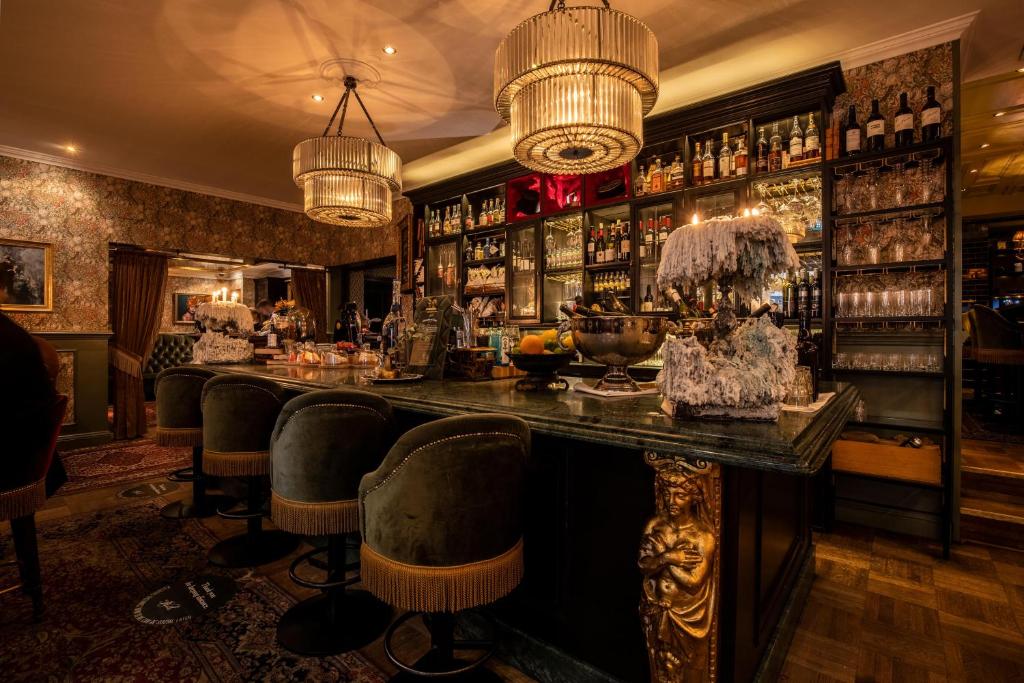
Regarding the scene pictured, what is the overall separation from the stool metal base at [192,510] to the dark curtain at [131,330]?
3312 millimetres

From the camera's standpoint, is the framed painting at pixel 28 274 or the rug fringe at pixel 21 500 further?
the framed painting at pixel 28 274

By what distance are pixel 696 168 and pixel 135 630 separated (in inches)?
173

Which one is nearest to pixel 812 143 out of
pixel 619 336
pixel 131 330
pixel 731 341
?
pixel 619 336

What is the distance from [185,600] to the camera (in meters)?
2.25

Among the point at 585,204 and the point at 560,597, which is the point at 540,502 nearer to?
the point at 560,597

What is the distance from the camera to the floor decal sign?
2.11m

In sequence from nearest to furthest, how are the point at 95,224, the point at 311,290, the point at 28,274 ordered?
the point at 28,274
the point at 95,224
the point at 311,290

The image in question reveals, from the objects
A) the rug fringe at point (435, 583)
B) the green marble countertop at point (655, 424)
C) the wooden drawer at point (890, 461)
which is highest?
the green marble countertop at point (655, 424)

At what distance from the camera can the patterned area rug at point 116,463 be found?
4.19 m

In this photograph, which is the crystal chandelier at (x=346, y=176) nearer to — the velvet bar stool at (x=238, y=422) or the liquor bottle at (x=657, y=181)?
the velvet bar stool at (x=238, y=422)

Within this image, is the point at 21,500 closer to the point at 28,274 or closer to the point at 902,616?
the point at 902,616

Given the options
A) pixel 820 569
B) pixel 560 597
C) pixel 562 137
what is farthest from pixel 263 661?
pixel 820 569

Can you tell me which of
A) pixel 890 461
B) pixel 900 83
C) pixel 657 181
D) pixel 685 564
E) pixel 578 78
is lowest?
pixel 890 461

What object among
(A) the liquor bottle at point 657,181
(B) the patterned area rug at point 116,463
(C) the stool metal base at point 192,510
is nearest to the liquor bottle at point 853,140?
(A) the liquor bottle at point 657,181
